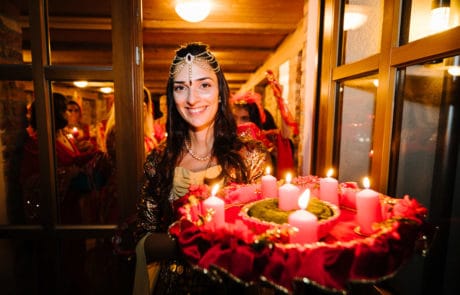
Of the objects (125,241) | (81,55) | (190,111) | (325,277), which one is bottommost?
(125,241)

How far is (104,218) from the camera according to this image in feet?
8.27

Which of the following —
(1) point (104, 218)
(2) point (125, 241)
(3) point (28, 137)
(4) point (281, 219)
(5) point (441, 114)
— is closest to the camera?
(4) point (281, 219)

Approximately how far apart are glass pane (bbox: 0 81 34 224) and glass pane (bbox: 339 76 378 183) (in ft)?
6.61

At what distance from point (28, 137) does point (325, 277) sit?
201 cm

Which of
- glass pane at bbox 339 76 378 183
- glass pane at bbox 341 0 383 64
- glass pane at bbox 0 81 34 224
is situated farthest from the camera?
glass pane at bbox 0 81 34 224

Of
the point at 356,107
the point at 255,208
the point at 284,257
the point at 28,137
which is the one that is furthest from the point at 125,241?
the point at 356,107

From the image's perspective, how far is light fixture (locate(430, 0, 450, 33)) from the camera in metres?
1.00

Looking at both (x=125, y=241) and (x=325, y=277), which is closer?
(x=325, y=277)

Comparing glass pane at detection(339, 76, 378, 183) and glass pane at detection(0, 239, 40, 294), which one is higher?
glass pane at detection(339, 76, 378, 183)


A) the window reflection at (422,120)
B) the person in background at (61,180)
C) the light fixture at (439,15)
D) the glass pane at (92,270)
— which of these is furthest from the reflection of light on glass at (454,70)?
the person in background at (61,180)

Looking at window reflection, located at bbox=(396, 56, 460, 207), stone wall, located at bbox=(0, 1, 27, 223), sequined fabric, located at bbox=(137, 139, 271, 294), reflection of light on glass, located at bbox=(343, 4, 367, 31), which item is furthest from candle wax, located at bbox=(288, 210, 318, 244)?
stone wall, located at bbox=(0, 1, 27, 223)

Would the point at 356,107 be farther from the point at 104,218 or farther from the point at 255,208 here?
the point at 104,218

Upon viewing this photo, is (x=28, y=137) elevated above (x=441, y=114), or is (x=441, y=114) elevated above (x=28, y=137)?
(x=441, y=114)

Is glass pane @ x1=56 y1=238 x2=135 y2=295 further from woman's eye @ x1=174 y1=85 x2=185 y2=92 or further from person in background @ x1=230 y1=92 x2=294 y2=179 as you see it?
person in background @ x1=230 y1=92 x2=294 y2=179
